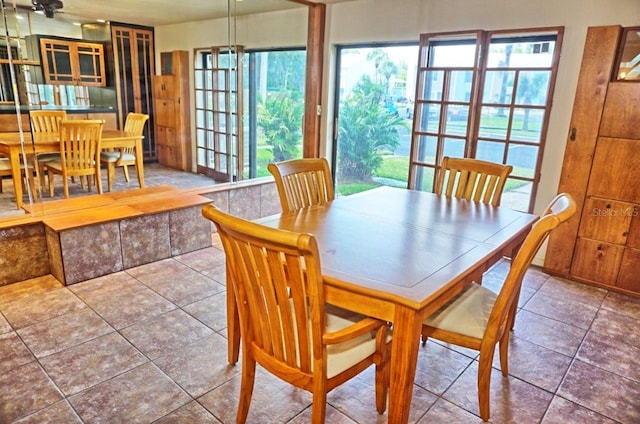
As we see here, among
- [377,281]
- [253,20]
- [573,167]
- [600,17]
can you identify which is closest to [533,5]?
[600,17]

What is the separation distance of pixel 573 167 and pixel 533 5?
125 centimetres

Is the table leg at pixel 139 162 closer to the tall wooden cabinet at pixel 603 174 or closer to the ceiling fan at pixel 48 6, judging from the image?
the ceiling fan at pixel 48 6

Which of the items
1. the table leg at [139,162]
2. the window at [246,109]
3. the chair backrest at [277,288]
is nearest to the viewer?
the chair backrest at [277,288]

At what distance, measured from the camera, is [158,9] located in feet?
12.8

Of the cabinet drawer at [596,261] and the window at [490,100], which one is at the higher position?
the window at [490,100]

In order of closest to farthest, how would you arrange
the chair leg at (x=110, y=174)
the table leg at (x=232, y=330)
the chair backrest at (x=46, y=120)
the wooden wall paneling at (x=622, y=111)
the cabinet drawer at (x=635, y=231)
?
the table leg at (x=232, y=330), the wooden wall paneling at (x=622, y=111), the cabinet drawer at (x=635, y=231), the chair backrest at (x=46, y=120), the chair leg at (x=110, y=174)

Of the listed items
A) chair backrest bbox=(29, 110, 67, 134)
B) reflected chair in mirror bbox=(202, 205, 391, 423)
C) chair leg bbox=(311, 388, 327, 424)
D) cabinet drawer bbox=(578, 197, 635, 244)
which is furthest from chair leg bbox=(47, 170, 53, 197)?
cabinet drawer bbox=(578, 197, 635, 244)

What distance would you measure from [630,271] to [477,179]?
4.64ft

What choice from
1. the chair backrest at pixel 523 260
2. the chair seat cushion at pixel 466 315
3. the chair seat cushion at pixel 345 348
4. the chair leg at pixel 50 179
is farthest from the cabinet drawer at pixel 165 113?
the chair backrest at pixel 523 260

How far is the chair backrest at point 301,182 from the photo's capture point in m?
2.37

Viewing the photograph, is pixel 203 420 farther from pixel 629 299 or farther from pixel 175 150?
pixel 175 150

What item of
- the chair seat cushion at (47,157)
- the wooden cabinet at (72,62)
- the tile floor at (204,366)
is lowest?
the tile floor at (204,366)

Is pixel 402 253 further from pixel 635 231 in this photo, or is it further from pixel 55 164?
pixel 55 164

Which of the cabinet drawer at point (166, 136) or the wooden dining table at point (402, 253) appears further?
the cabinet drawer at point (166, 136)
